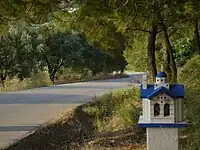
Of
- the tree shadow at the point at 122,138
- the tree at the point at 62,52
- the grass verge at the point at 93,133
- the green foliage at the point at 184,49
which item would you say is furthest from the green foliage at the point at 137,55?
the tree at the point at 62,52

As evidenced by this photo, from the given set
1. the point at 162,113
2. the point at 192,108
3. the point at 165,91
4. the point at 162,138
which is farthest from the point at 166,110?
the point at 192,108

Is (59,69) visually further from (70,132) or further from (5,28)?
(5,28)

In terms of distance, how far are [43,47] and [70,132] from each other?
2236 cm

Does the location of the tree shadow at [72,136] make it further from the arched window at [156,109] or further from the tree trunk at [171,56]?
the arched window at [156,109]

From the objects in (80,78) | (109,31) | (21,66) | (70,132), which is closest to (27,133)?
(70,132)

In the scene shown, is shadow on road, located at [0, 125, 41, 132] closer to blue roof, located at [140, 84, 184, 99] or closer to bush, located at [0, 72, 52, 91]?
blue roof, located at [140, 84, 184, 99]

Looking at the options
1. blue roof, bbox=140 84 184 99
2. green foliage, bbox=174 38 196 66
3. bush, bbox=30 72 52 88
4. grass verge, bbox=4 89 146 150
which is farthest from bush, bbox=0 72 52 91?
blue roof, bbox=140 84 184 99

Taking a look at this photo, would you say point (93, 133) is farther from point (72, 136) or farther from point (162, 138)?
point (162, 138)

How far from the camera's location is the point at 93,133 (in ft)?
→ 34.4

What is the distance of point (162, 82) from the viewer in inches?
225

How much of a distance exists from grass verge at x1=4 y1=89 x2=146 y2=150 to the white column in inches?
73.8

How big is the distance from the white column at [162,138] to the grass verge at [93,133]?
73.8 inches

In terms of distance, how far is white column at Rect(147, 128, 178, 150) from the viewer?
5.64 meters

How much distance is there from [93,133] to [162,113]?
4983mm
